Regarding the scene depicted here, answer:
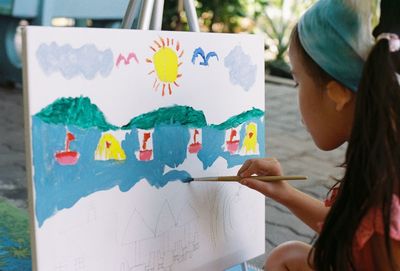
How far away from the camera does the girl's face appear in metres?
0.96

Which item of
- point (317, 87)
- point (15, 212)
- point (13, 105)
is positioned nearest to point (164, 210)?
point (317, 87)

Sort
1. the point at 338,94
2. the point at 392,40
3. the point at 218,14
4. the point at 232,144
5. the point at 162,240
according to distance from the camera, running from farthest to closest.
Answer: the point at 218,14
the point at 232,144
the point at 162,240
the point at 338,94
the point at 392,40

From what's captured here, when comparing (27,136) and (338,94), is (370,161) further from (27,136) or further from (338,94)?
(27,136)

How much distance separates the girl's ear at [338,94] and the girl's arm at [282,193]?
223 millimetres

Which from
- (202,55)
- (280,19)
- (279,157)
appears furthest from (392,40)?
(280,19)

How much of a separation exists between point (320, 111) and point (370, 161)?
18cm

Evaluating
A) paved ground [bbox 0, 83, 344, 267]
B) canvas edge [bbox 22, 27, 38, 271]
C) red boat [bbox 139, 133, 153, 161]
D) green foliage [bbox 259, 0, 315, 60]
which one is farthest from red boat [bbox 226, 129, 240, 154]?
green foliage [bbox 259, 0, 315, 60]

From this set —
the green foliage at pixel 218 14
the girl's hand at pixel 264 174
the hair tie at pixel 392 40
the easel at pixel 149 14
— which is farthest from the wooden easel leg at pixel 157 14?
the green foliage at pixel 218 14

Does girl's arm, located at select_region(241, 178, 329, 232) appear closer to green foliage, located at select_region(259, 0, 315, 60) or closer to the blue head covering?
the blue head covering

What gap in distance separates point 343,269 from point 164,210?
0.34 metres

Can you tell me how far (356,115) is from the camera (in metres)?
0.84

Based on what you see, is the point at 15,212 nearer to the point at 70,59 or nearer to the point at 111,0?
the point at 70,59

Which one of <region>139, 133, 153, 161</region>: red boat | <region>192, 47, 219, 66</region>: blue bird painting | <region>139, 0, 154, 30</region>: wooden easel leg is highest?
<region>139, 0, 154, 30</region>: wooden easel leg

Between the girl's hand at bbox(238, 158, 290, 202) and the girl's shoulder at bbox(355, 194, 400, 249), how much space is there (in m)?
0.24
